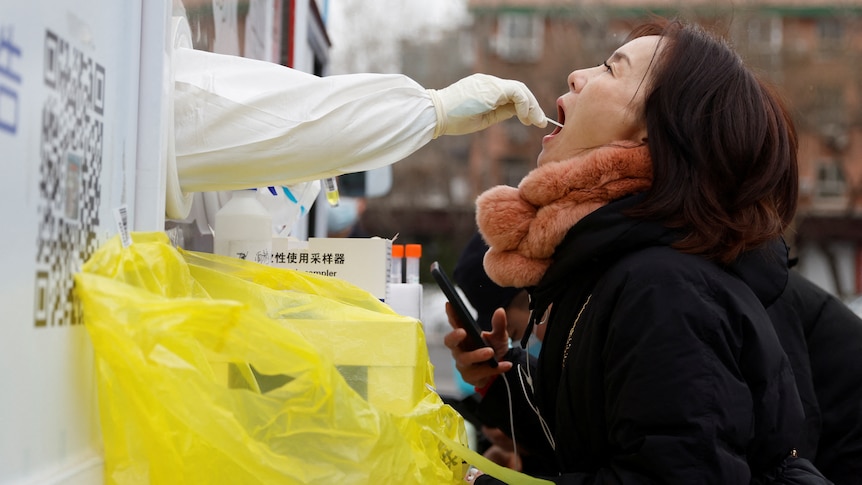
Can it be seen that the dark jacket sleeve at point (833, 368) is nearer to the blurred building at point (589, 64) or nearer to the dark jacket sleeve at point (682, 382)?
the dark jacket sleeve at point (682, 382)

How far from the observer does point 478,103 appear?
1.89 m

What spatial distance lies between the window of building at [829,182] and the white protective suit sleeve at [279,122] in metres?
27.9

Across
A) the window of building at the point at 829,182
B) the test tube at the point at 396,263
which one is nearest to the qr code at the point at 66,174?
the test tube at the point at 396,263

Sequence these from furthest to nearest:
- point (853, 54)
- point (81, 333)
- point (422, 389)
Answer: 1. point (853, 54)
2. point (422, 389)
3. point (81, 333)

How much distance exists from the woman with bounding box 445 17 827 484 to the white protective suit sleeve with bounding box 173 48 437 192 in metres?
0.31

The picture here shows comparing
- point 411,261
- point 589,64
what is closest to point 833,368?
point 411,261

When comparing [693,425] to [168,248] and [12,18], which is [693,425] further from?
[12,18]

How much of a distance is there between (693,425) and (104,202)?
0.99 metres

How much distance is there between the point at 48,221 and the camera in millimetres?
1199

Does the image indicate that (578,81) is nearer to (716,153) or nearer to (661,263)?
(716,153)

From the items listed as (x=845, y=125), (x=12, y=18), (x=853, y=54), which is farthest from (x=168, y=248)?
(x=845, y=125)

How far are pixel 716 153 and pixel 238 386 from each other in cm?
99

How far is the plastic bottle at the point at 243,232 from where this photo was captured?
6.81 feet

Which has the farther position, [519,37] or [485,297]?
[519,37]
